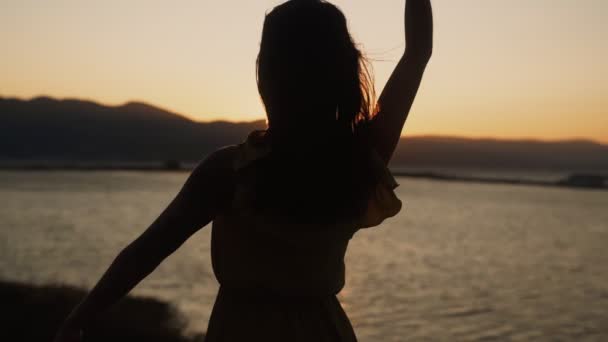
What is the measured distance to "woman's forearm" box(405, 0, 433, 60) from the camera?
2070mm

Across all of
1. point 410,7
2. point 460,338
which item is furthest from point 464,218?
point 410,7

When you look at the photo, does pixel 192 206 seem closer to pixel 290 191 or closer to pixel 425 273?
pixel 290 191

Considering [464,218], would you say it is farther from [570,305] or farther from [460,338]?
[460,338]

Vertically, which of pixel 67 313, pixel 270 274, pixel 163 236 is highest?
pixel 163 236

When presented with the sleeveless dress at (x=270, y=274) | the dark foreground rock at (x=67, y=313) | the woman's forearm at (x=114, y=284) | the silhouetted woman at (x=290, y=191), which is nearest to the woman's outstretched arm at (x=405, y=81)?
the silhouetted woman at (x=290, y=191)

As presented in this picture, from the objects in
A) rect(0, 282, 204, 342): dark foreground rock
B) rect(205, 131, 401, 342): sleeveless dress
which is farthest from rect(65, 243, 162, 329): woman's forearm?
rect(0, 282, 204, 342): dark foreground rock

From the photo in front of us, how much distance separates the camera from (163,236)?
5.53 feet

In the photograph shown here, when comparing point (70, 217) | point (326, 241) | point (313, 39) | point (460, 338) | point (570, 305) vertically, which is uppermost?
point (313, 39)

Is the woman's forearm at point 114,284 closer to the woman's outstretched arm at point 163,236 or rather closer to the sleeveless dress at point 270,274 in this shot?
the woman's outstretched arm at point 163,236

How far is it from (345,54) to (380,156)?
1.01 ft

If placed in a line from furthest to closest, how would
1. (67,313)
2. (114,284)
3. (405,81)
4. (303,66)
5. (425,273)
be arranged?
(425,273), (67,313), (405,81), (303,66), (114,284)

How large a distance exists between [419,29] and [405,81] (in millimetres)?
165

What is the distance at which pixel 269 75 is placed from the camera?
1.80 meters

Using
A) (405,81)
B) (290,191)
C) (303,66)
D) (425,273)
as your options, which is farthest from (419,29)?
(425,273)
